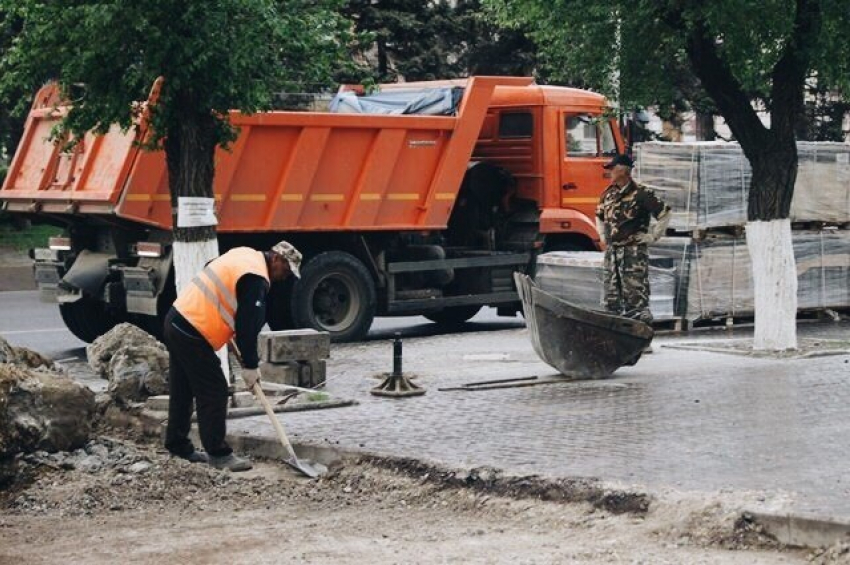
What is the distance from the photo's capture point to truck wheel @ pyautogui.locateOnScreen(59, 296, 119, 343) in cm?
1689

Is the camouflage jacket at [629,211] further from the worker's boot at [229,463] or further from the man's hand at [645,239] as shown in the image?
the worker's boot at [229,463]

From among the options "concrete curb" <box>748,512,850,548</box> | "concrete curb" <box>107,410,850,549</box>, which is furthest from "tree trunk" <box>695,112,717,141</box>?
"concrete curb" <box>748,512,850,548</box>

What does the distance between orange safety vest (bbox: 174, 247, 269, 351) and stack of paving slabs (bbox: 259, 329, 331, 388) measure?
2909 millimetres

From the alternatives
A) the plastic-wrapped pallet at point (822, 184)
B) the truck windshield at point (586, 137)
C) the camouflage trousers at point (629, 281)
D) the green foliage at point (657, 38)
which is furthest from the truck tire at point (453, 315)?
the camouflage trousers at point (629, 281)

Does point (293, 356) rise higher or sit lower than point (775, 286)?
lower

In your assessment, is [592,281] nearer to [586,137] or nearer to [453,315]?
[586,137]

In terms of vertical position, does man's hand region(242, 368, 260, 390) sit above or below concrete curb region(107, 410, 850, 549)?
above

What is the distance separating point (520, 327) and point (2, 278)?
1095cm

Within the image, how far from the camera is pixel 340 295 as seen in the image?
17156mm

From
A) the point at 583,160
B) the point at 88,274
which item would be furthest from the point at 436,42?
the point at 88,274

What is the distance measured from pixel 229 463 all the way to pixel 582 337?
420 centimetres

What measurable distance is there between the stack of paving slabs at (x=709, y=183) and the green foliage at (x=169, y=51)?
6.10 m

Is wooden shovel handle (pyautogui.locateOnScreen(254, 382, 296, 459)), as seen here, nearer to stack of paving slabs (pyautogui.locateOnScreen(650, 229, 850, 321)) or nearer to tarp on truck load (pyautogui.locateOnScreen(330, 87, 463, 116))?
tarp on truck load (pyautogui.locateOnScreen(330, 87, 463, 116))

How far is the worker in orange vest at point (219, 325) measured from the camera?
9.55 meters
